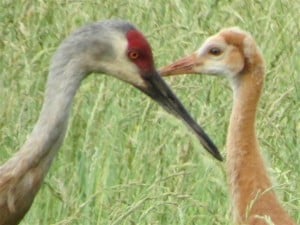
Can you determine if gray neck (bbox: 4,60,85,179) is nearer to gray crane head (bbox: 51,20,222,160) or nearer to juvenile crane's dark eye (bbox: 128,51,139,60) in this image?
gray crane head (bbox: 51,20,222,160)

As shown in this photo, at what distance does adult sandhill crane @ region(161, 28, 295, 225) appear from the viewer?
7223 millimetres

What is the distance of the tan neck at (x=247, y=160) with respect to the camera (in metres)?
7.21

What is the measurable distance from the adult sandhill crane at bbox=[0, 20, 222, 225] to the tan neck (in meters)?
0.32

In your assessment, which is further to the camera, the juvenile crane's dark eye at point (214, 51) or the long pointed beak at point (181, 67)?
the long pointed beak at point (181, 67)

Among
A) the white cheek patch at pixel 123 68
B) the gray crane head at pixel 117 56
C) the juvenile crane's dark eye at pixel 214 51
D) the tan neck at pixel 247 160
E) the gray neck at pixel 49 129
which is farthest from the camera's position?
the juvenile crane's dark eye at pixel 214 51

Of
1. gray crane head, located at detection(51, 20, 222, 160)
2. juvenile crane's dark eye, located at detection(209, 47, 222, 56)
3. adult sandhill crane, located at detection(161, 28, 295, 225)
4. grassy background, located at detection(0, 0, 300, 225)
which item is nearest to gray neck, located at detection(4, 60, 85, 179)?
gray crane head, located at detection(51, 20, 222, 160)

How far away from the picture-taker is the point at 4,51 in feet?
28.4

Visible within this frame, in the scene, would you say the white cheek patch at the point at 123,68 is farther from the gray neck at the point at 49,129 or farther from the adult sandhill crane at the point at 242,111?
the adult sandhill crane at the point at 242,111

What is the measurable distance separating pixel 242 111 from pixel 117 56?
3.09 feet

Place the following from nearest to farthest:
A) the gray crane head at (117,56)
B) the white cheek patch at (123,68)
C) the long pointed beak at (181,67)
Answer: the gray crane head at (117,56) → the white cheek patch at (123,68) → the long pointed beak at (181,67)

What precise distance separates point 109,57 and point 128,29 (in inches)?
5.4

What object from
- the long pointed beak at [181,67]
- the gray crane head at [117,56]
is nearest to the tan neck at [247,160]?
the long pointed beak at [181,67]

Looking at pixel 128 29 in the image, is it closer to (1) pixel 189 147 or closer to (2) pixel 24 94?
(1) pixel 189 147

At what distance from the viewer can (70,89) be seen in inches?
260
